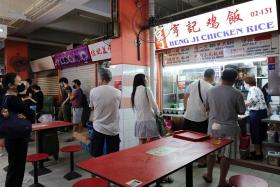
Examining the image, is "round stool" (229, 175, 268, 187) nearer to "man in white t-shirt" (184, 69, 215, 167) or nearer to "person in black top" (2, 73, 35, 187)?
"man in white t-shirt" (184, 69, 215, 167)

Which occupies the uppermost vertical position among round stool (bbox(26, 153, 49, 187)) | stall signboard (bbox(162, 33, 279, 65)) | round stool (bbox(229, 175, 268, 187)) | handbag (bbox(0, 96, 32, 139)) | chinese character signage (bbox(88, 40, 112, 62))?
chinese character signage (bbox(88, 40, 112, 62))

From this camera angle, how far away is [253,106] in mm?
4414

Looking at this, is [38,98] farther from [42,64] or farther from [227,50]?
[227,50]

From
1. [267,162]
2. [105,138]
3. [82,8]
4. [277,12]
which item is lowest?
A: [267,162]

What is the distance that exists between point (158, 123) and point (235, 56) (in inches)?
84.2

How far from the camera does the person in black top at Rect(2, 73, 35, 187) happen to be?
2.92 m

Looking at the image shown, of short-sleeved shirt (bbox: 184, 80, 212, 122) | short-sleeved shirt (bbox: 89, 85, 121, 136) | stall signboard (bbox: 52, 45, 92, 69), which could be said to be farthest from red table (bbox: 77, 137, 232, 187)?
stall signboard (bbox: 52, 45, 92, 69)

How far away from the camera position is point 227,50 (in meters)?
4.64

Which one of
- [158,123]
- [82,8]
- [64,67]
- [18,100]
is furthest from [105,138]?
[64,67]

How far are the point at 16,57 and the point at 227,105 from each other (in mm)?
8546

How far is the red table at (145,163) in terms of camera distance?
1.69 meters

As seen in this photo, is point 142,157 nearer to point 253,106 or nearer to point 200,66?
point 253,106

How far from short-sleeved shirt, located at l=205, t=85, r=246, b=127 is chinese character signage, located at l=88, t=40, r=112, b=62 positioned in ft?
11.1

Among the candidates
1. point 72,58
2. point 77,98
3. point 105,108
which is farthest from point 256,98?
point 72,58
